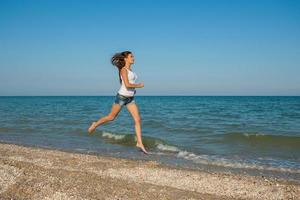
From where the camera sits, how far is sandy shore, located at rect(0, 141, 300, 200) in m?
5.62

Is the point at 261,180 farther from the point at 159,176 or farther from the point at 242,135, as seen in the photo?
the point at 242,135

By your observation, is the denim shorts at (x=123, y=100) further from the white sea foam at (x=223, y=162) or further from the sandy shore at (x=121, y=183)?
the white sea foam at (x=223, y=162)

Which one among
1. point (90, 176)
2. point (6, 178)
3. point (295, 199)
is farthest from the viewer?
point (90, 176)

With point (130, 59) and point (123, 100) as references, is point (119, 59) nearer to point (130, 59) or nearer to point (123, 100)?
point (130, 59)

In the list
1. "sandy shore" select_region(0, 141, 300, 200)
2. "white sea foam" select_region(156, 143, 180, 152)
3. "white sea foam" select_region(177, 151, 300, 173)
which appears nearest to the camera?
"sandy shore" select_region(0, 141, 300, 200)

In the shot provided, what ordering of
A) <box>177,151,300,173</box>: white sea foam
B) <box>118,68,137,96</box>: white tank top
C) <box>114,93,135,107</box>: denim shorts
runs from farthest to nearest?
<box>177,151,300,173</box>: white sea foam
<box>114,93,135,107</box>: denim shorts
<box>118,68,137,96</box>: white tank top

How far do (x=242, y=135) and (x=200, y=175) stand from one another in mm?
8964

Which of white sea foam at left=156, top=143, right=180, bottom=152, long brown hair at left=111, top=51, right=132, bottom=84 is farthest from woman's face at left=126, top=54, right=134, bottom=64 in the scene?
white sea foam at left=156, top=143, right=180, bottom=152

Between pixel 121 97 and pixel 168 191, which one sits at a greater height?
pixel 121 97

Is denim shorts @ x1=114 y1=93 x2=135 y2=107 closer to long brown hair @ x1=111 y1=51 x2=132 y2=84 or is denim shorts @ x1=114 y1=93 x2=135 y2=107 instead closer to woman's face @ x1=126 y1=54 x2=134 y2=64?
long brown hair @ x1=111 y1=51 x2=132 y2=84

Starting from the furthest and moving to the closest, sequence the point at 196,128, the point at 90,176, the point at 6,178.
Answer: the point at 196,128 → the point at 90,176 → the point at 6,178

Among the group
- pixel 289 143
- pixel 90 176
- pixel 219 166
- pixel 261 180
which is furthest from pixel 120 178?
pixel 289 143

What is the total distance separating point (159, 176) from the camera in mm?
7008

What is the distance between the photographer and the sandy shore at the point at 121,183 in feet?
18.5
